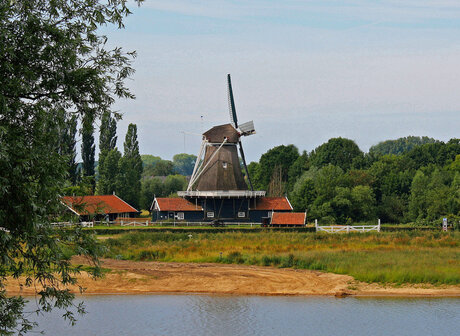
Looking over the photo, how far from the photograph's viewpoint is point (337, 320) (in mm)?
27812

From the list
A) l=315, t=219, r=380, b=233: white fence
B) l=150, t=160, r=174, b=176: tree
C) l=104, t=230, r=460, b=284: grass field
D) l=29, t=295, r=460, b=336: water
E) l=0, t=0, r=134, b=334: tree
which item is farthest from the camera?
l=150, t=160, r=174, b=176: tree

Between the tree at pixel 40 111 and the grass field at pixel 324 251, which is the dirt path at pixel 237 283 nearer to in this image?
the grass field at pixel 324 251

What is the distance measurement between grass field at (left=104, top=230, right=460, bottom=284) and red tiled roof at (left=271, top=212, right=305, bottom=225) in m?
9.69

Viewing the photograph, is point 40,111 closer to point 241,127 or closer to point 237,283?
point 237,283

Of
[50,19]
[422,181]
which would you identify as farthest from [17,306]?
[422,181]

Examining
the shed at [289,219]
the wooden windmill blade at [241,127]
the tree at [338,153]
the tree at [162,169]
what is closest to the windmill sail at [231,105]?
the wooden windmill blade at [241,127]

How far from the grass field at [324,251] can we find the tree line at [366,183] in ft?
56.2

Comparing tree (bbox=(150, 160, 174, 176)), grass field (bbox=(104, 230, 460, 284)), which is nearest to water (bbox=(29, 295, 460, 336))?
grass field (bbox=(104, 230, 460, 284))

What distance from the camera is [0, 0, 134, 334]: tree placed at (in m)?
13.8

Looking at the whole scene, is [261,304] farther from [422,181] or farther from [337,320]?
[422,181]

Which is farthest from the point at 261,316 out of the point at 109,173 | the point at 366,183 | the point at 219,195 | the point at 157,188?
the point at 157,188

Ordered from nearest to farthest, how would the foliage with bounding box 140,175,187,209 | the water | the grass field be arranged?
1. the water
2. the grass field
3. the foliage with bounding box 140,175,187,209

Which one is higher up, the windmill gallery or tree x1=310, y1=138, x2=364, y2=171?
tree x1=310, y1=138, x2=364, y2=171

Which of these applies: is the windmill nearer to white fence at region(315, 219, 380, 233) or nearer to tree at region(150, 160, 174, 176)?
white fence at region(315, 219, 380, 233)
